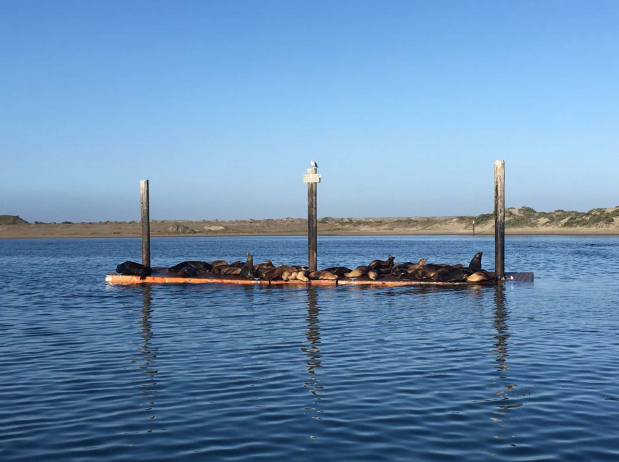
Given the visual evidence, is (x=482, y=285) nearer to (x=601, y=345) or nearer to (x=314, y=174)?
(x=314, y=174)

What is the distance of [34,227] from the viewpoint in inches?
4808

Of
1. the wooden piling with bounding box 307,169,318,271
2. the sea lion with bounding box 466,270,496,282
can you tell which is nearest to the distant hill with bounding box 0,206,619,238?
the sea lion with bounding box 466,270,496,282

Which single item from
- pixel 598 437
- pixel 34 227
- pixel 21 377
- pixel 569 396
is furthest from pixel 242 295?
pixel 34 227

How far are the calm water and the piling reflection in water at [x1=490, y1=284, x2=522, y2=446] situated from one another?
0.03 meters

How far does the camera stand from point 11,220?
131 metres

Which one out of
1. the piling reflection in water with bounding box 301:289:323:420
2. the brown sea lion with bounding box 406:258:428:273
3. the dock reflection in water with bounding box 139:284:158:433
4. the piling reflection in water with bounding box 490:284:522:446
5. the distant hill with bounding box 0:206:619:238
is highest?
the distant hill with bounding box 0:206:619:238

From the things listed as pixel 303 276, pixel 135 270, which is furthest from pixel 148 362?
pixel 135 270

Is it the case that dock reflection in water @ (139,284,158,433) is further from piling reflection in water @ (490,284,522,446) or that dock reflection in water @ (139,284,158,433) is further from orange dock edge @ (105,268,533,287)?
orange dock edge @ (105,268,533,287)

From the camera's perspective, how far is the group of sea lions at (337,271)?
2259 cm

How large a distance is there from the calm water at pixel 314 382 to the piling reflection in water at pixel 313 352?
4 centimetres

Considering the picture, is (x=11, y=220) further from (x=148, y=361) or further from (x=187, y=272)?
(x=148, y=361)

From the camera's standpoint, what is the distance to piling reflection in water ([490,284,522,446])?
275 inches

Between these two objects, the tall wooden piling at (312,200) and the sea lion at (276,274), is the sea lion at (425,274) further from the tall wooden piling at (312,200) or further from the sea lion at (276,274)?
the sea lion at (276,274)

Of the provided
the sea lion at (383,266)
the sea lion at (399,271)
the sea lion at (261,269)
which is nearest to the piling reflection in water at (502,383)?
the sea lion at (399,271)
